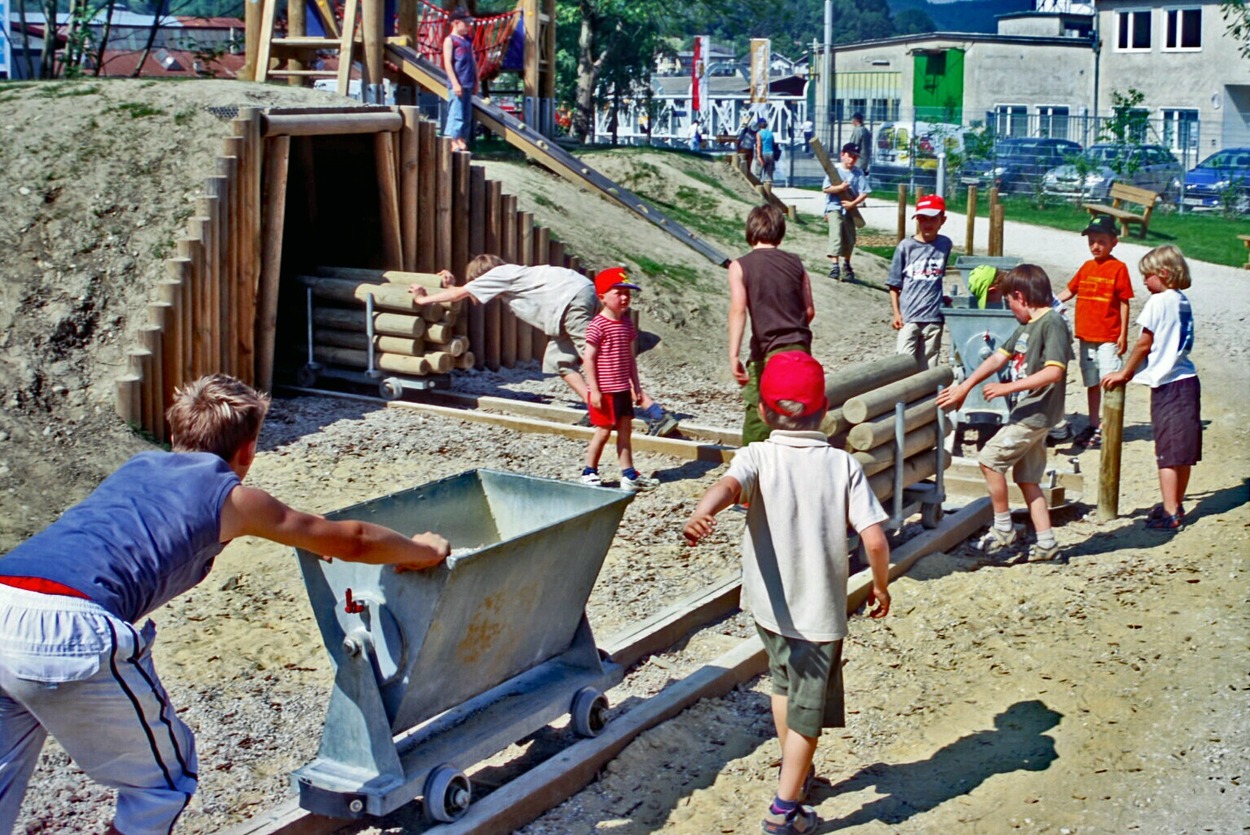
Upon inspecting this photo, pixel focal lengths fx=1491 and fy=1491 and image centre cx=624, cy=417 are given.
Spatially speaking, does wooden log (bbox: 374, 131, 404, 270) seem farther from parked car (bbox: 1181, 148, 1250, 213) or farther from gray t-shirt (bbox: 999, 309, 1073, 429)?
parked car (bbox: 1181, 148, 1250, 213)

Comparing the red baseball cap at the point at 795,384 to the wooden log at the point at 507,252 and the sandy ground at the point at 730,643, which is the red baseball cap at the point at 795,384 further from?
the wooden log at the point at 507,252

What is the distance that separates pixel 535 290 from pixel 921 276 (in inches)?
112

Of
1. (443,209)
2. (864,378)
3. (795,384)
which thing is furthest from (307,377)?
(795,384)

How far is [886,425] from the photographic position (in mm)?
7867

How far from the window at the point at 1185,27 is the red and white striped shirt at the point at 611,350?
1838 inches

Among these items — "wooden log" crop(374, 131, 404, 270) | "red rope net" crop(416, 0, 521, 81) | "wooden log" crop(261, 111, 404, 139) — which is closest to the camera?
"wooden log" crop(261, 111, 404, 139)

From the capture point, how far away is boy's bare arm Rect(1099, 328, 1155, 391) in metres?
8.79

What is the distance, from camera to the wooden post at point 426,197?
1327 centimetres

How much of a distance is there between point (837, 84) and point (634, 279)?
43119 millimetres

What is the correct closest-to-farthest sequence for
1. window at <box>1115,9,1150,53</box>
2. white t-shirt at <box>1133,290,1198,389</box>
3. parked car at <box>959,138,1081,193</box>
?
1. white t-shirt at <box>1133,290,1198,389</box>
2. parked car at <box>959,138,1081,193</box>
3. window at <box>1115,9,1150,53</box>

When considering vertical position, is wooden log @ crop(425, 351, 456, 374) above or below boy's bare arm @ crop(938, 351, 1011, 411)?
below

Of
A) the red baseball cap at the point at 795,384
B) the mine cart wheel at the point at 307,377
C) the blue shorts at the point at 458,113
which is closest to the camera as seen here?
the red baseball cap at the point at 795,384

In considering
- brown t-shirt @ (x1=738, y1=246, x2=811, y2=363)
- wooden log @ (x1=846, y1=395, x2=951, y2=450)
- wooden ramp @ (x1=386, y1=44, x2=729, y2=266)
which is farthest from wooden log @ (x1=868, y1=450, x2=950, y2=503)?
wooden ramp @ (x1=386, y1=44, x2=729, y2=266)

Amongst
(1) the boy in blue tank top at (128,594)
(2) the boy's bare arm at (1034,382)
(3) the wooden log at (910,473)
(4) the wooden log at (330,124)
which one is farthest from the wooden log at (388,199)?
(1) the boy in blue tank top at (128,594)
